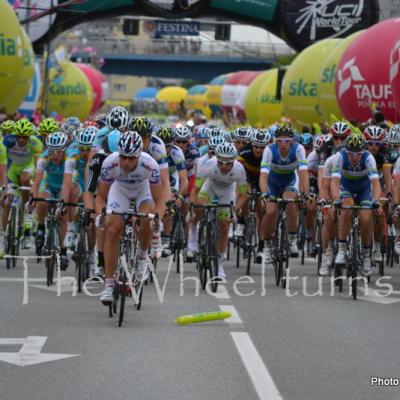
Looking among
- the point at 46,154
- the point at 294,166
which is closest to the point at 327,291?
the point at 294,166

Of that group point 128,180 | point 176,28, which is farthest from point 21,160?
point 176,28

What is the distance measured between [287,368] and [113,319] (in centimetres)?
317

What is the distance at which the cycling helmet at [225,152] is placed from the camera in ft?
54.7

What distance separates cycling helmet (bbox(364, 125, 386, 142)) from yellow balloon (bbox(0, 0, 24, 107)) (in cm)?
1166

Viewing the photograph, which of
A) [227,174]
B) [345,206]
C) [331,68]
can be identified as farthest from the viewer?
[331,68]

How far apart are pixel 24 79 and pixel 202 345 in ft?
65.1

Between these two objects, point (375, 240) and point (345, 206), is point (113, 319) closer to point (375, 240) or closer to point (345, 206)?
point (345, 206)

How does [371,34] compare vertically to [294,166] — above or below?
above

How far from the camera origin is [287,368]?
1022 centimetres

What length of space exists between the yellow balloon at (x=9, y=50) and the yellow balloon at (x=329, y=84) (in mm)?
7185

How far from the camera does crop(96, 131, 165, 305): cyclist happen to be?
41.8 ft

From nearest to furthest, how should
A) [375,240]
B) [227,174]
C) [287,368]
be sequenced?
[287,368] < [227,174] < [375,240]

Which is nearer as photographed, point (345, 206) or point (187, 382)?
point (187, 382)

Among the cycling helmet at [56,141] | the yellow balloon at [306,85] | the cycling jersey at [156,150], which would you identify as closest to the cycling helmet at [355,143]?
the cycling jersey at [156,150]
